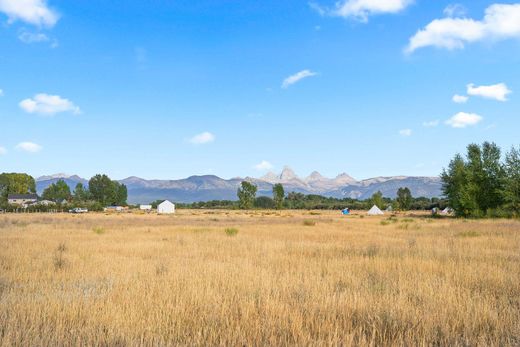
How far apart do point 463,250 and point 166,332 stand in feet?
40.6

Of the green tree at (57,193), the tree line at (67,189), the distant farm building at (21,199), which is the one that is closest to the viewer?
the distant farm building at (21,199)

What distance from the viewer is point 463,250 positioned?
1377 cm

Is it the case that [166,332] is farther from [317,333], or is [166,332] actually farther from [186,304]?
[317,333]

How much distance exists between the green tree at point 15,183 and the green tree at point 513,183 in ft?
519

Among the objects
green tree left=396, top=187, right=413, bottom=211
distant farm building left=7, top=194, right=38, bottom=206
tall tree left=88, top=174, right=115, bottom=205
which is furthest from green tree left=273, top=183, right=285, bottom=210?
distant farm building left=7, top=194, right=38, bottom=206

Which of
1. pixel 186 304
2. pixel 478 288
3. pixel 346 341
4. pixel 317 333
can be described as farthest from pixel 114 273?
pixel 478 288

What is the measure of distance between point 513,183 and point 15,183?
6443 inches

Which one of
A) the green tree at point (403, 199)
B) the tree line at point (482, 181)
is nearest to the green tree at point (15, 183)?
the green tree at point (403, 199)

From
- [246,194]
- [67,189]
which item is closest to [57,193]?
[67,189]

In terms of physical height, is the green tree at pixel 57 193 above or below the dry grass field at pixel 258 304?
above

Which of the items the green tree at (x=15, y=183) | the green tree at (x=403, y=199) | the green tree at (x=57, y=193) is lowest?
the green tree at (x=403, y=199)

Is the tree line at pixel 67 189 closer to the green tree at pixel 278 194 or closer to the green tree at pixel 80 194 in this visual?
the green tree at pixel 80 194

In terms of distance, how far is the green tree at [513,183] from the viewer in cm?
4572

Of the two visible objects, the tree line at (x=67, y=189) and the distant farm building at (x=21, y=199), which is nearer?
the distant farm building at (x=21, y=199)
